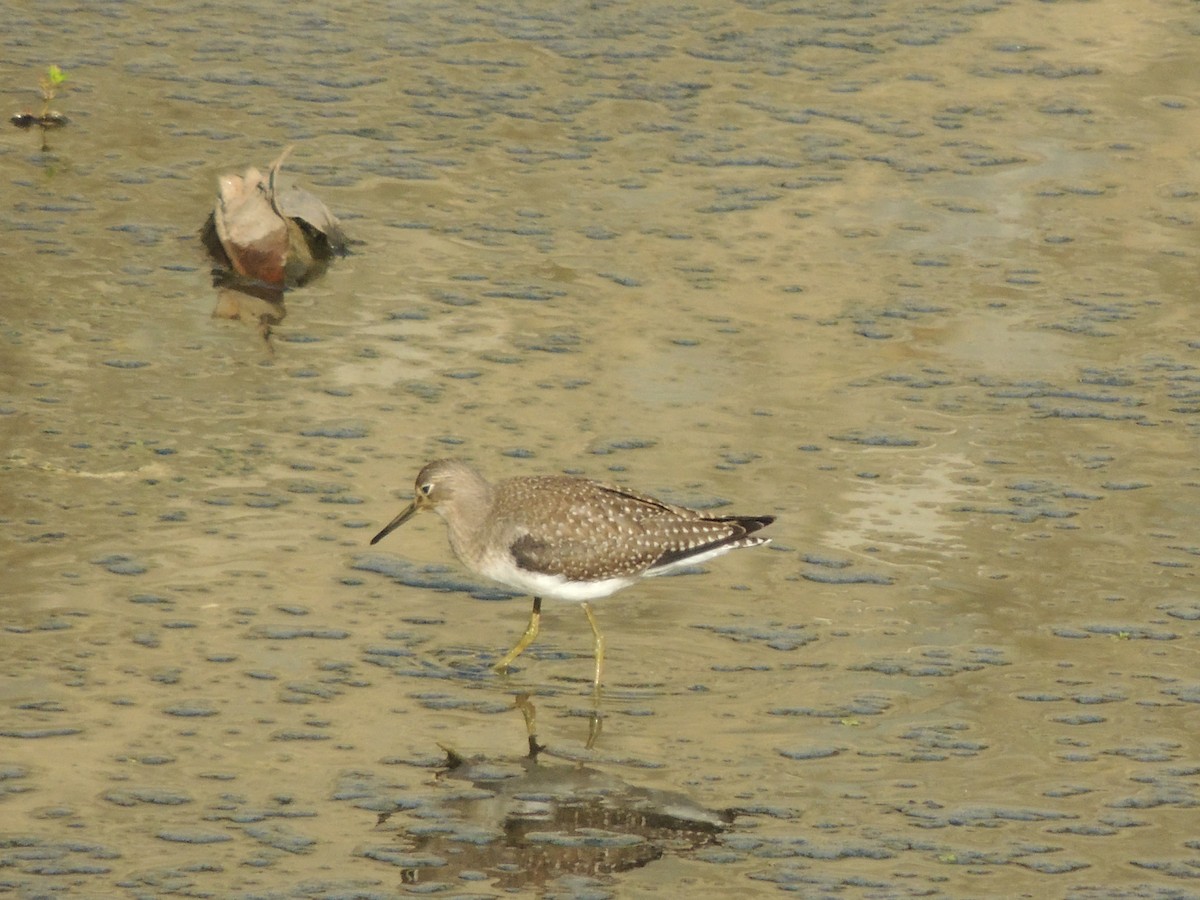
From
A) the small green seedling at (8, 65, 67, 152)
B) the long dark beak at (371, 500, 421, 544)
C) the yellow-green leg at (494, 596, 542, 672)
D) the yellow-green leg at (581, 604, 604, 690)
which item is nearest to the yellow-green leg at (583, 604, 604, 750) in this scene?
the yellow-green leg at (581, 604, 604, 690)

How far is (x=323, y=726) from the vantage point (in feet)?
25.1

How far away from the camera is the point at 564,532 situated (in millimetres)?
8242

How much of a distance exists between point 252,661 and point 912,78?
25.4 feet

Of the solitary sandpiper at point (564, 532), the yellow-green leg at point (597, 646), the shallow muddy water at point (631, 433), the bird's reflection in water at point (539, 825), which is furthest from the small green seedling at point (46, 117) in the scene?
the bird's reflection in water at point (539, 825)

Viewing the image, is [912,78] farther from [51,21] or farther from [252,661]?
[252,661]

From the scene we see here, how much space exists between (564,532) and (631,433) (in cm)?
175

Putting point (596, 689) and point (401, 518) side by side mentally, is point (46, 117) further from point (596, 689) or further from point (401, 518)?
point (596, 689)

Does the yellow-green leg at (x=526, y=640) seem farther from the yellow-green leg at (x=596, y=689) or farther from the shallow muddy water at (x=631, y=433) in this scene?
→ the yellow-green leg at (x=596, y=689)

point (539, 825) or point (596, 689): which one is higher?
point (596, 689)

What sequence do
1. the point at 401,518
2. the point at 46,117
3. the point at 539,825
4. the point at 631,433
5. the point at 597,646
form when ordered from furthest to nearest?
the point at 46,117 < the point at 631,433 < the point at 401,518 < the point at 597,646 < the point at 539,825

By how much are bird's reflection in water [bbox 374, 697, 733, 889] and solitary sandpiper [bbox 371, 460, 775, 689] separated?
762 mm

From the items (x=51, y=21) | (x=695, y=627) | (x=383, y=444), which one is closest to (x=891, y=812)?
(x=695, y=627)

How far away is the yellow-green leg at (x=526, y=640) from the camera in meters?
8.16

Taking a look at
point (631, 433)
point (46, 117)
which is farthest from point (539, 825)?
point (46, 117)
